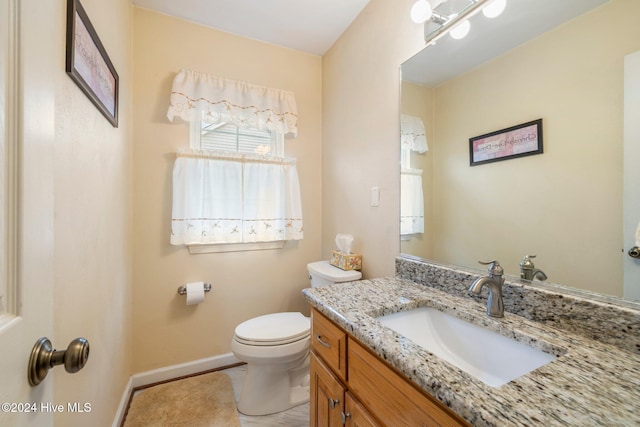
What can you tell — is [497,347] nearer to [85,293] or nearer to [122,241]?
[85,293]

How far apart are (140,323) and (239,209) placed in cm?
100

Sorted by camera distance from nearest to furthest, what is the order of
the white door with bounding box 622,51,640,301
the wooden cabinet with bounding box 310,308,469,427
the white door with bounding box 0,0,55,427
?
the white door with bounding box 0,0,55,427 < the wooden cabinet with bounding box 310,308,469,427 < the white door with bounding box 622,51,640,301

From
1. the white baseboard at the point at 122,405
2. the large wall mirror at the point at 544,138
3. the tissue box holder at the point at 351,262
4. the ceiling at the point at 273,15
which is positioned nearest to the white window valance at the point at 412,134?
the large wall mirror at the point at 544,138

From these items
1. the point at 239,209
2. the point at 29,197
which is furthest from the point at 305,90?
the point at 29,197

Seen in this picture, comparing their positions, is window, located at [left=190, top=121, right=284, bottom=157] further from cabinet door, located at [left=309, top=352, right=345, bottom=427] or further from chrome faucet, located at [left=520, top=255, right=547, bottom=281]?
chrome faucet, located at [left=520, top=255, right=547, bottom=281]

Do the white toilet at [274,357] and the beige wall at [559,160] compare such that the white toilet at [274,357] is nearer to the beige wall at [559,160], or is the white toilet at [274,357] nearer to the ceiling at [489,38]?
the beige wall at [559,160]

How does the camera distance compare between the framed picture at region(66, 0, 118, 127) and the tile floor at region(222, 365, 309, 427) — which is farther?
the tile floor at region(222, 365, 309, 427)

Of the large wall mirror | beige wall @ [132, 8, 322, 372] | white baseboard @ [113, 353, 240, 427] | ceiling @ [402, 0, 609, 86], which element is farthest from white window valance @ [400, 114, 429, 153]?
white baseboard @ [113, 353, 240, 427]

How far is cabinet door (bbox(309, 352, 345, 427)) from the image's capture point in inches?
34.5

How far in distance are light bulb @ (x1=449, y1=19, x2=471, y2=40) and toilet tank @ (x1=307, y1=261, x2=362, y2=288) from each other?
1.32 metres

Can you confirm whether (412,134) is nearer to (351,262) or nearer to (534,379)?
(351,262)

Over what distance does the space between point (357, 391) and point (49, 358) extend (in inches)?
29.1

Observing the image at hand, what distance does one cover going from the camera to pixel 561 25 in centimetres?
82

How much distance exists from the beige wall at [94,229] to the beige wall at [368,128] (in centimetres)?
137
